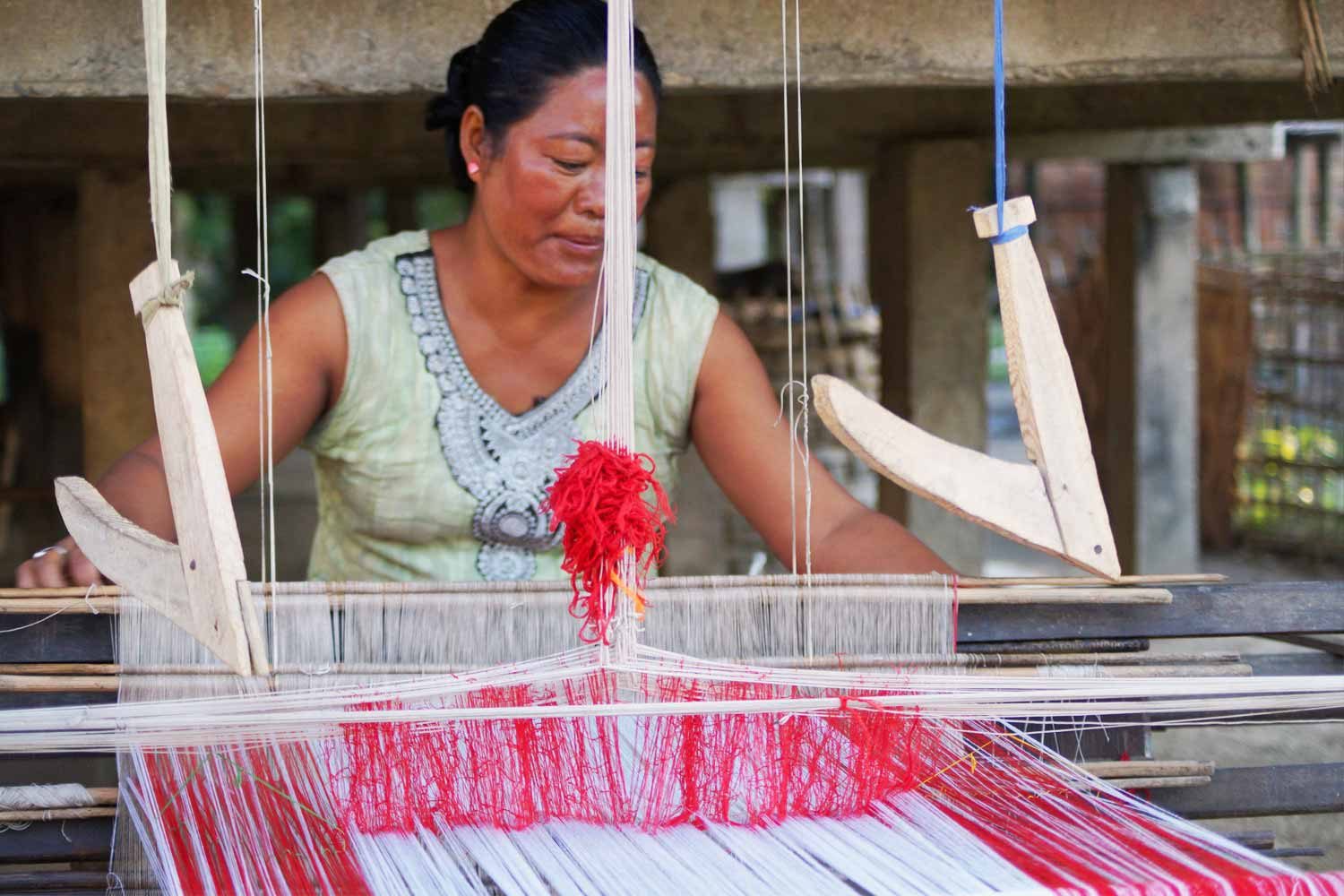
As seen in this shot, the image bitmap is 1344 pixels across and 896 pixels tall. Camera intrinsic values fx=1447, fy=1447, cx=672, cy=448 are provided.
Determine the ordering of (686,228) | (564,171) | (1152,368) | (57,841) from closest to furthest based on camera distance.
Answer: (57,841) → (564,171) → (1152,368) → (686,228)

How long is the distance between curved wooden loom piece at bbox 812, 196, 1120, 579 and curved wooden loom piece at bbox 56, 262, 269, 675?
0.55 m

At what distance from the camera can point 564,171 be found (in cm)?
188

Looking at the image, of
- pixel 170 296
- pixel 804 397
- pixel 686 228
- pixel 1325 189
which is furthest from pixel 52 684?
pixel 1325 189

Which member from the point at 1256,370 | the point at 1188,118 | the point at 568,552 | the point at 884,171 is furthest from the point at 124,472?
the point at 1256,370

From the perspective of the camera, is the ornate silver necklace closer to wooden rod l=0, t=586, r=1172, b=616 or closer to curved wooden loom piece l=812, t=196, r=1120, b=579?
wooden rod l=0, t=586, r=1172, b=616

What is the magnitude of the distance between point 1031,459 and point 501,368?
92 centimetres

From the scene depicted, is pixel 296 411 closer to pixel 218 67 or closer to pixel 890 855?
pixel 218 67

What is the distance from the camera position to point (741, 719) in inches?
56.0

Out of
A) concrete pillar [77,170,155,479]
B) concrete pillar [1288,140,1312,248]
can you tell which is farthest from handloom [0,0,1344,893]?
concrete pillar [1288,140,1312,248]

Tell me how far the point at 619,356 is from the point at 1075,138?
4.41 meters

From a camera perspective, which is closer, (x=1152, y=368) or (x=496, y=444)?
(x=496, y=444)

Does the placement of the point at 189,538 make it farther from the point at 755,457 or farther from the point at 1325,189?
the point at 1325,189

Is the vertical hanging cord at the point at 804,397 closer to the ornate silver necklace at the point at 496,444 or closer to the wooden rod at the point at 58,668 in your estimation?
the ornate silver necklace at the point at 496,444

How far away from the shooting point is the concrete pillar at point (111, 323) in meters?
4.96
